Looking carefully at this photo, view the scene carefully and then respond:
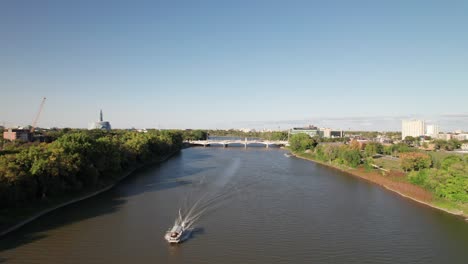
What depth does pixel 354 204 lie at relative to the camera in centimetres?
2231

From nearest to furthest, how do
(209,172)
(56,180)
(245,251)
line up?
(245,251), (56,180), (209,172)

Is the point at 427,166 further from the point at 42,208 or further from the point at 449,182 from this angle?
the point at 42,208

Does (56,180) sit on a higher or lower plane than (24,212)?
higher

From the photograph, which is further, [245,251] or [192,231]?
[192,231]

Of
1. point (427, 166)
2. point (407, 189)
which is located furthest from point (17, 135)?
point (427, 166)

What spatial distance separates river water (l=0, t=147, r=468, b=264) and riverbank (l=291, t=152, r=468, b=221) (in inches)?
34.1

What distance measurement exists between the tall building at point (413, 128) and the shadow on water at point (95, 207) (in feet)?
370

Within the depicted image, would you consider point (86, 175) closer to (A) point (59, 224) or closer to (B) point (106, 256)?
(A) point (59, 224)

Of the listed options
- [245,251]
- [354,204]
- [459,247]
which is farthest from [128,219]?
[459,247]

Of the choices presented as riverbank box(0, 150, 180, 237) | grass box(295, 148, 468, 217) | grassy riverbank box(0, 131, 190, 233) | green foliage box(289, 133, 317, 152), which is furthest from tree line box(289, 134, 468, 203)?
grassy riverbank box(0, 131, 190, 233)

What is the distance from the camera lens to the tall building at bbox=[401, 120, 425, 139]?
123688 millimetres

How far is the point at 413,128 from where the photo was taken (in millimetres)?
125750

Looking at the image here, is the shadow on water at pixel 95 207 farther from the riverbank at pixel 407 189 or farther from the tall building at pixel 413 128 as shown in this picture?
the tall building at pixel 413 128

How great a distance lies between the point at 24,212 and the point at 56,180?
3.18 metres
